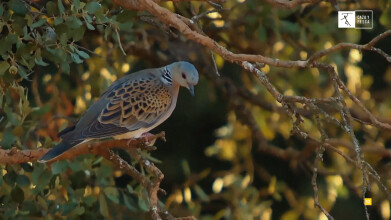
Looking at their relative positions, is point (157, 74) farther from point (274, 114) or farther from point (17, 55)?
point (274, 114)

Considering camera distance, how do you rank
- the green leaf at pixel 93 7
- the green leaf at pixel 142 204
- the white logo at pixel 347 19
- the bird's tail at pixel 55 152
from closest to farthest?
the green leaf at pixel 93 7, the bird's tail at pixel 55 152, the green leaf at pixel 142 204, the white logo at pixel 347 19

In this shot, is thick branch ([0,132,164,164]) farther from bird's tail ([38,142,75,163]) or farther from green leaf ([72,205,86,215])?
green leaf ([72,205,86,215])

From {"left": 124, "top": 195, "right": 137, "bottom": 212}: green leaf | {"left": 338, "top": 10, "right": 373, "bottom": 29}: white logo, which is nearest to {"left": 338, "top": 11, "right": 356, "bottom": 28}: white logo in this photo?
{"left": 338, "top": 10, "right": 373, "bottom": 29}: white logo

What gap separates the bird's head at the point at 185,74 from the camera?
2744 mm

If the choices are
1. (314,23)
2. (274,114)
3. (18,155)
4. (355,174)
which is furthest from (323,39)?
(18,155)

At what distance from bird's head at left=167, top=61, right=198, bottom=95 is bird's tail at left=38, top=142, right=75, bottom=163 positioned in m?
0.51

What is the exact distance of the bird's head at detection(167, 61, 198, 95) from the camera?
9.00 feet

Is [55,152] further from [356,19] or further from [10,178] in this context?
[356,19]

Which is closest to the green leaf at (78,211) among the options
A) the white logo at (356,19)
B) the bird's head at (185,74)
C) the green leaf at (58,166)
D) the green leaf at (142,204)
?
the green leaf at (58,166)

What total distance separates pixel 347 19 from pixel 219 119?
0.96m

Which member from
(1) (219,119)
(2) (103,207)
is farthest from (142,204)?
(1) (219,119)

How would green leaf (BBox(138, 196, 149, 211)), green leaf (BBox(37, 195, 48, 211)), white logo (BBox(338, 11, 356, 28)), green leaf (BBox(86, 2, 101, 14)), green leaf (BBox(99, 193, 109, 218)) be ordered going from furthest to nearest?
1. white logo (BBox(338, 11, 356, 28))
2. green leaf (BBox(138, 196, 149, 211))
3. green leaf (BBox(99, 193, 109, 218))
4. green leaf (BBox(37, 195, 48, 211))
5. green leaf (BBox(86, 2, 101, 14))

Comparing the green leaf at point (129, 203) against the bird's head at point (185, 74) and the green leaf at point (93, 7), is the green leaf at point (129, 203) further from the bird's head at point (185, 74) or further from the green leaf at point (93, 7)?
the green leaf at point (93, 7)

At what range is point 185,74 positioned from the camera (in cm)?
276
